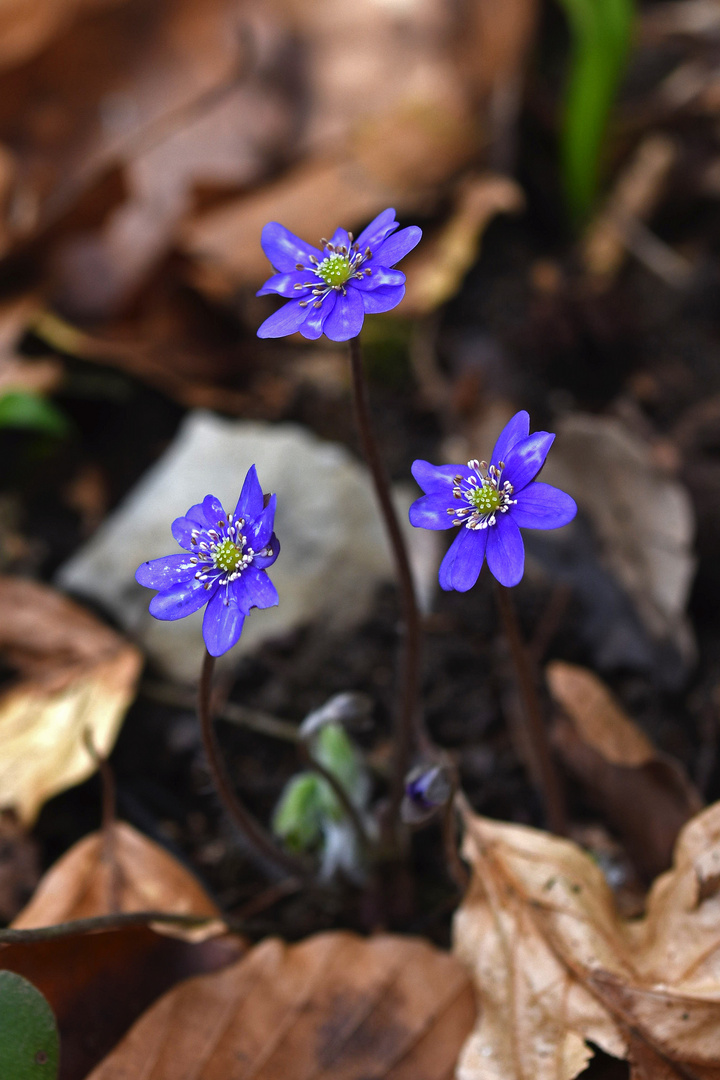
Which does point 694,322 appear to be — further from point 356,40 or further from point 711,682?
point 356,40

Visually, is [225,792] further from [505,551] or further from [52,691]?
[52,691]

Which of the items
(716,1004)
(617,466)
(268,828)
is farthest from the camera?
(617,466)

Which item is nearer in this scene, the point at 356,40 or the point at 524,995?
the point at 524,995

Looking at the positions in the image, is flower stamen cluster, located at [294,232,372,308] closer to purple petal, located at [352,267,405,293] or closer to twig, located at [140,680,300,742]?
purple petal, located at [352,267,405,293]

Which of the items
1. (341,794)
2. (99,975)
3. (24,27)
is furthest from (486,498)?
(24,27)

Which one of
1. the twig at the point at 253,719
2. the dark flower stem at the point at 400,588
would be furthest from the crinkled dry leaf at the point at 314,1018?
the twig at the point at 253,719

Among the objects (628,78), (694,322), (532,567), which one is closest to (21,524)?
(532,567)
